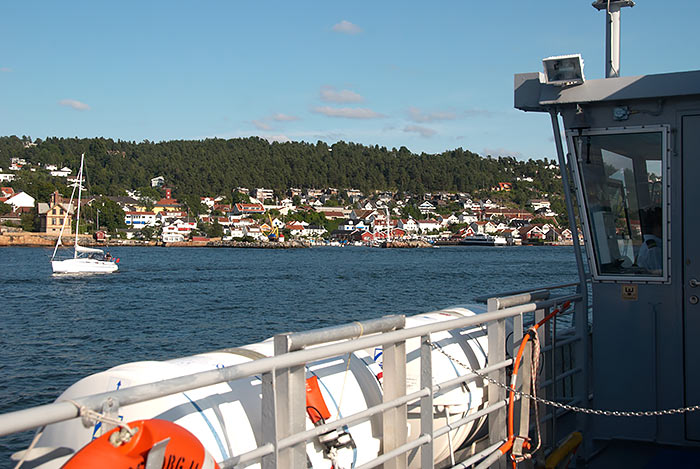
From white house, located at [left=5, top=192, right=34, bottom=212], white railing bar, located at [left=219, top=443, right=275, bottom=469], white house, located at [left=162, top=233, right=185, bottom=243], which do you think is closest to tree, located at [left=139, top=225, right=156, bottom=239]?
white house, located at [left=162, top=233, right=185, bottom=243]

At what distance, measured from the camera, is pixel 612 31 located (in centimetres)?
709

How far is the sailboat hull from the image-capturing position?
68.7 meters

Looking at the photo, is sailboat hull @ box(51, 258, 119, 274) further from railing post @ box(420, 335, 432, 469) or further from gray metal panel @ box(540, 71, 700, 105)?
railing post @ box(420, 335, 432, 469)

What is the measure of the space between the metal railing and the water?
11231 mm

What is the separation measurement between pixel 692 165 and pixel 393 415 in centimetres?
399

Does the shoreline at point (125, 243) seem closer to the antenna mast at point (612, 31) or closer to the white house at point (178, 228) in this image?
the white house at point (178, 228)

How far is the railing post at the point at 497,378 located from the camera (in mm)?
5113

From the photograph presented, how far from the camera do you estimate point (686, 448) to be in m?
6.47

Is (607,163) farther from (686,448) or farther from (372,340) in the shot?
(372,340)

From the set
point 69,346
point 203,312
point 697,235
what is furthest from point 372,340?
point 203,312

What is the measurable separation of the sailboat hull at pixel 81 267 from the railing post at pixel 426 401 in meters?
70.0

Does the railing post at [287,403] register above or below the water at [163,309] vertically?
above

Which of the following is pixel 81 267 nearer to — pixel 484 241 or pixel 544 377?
pixel 544 377

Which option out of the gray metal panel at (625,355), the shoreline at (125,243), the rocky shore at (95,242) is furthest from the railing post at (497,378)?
the rocky shore at (95,242)
